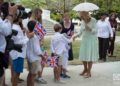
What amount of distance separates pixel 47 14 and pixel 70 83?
87.6 feet

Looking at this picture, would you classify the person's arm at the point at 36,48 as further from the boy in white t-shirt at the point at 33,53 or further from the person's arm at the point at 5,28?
the person's arm at the point at 5,28

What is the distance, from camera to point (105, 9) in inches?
1601

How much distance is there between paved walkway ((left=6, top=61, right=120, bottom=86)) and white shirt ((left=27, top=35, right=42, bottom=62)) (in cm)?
125

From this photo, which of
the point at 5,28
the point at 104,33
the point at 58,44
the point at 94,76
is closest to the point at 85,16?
the point at 58,44

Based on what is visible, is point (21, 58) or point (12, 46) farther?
point (21, 58)

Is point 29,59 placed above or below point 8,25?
below

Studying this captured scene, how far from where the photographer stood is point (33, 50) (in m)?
8.60

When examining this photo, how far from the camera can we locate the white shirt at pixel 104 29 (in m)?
14.7

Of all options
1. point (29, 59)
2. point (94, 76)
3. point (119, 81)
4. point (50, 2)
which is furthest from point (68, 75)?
point (50, 2)

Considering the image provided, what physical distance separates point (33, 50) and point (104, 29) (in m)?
6.46

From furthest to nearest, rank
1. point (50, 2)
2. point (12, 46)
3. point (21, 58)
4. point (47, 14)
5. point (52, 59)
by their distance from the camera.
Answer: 1. point (50, 2)
2. point (47, 14)
3. point (52, 59)
4. point (21, 58)
5. point (12, 46)

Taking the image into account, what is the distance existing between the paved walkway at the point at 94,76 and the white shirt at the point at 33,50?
125 cm

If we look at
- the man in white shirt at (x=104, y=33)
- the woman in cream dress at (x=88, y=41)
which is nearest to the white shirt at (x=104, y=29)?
the man in white shirt at (x=104, y=33)

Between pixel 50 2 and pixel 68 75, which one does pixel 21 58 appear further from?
pixel 50 2
